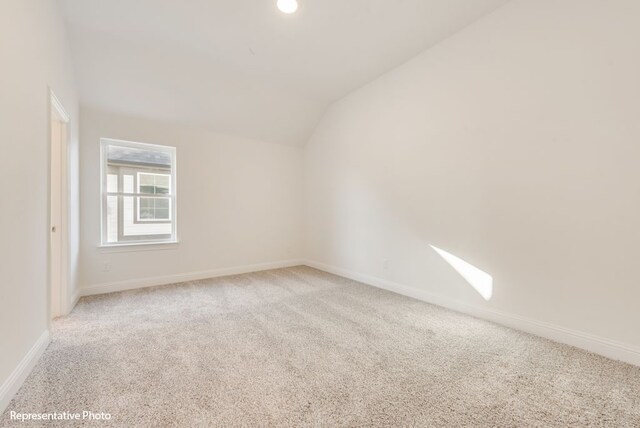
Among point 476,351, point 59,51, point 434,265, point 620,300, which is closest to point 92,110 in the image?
point 59,51

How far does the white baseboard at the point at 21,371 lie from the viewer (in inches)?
56.1

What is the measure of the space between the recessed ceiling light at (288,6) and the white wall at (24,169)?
1.81 m

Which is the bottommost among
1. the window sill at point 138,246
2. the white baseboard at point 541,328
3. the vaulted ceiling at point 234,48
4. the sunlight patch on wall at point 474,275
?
the white baseboard at point 541,328

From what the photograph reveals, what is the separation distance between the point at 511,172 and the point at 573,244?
750mm

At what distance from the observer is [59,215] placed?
263 centimetres

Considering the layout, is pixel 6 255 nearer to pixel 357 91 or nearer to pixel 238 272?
pixel 238 272

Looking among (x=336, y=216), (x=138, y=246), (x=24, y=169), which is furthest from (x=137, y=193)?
(x=336, y=216)

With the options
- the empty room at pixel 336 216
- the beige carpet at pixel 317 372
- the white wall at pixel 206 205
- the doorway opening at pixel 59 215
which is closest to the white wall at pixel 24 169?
the empty room at pixel 336 216

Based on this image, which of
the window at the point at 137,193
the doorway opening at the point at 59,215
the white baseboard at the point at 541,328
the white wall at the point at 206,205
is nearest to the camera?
the white baseboard at the point at 541,328

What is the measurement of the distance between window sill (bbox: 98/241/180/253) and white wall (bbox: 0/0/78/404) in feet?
4.97

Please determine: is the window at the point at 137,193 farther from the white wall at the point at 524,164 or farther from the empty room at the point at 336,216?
the white wall at the point at 524,164

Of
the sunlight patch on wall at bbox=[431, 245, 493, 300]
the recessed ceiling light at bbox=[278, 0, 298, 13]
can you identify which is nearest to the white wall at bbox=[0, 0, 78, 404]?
the recessed ceiling light at bbox=[278, 0, 298, 13]

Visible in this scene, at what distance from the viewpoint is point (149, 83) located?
10.9 feet

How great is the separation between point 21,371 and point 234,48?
329 centimetres
